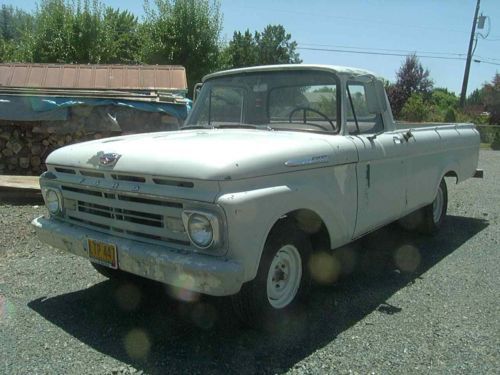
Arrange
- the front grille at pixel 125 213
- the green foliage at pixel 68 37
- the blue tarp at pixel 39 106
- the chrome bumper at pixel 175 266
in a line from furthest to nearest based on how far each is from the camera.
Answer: the green foliage at pixel 68 37 < the blue tarp at pixel 39 106 < the front grille at pixel 125 213 < the chrome bumper at pixel 175 266

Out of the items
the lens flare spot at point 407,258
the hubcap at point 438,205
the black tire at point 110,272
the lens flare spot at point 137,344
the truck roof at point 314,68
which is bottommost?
the lens flare spot at point 407,258

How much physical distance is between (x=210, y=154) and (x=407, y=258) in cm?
310

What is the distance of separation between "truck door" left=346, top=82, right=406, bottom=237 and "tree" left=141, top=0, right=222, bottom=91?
1680 centimetres

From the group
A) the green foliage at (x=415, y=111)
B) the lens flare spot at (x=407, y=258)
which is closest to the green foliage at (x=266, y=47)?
the green foliage at (x=415, y=111)

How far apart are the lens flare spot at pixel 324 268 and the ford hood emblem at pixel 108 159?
1.60m

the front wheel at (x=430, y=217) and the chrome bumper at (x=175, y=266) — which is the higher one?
the chrome bumper at (x=175, y=266)

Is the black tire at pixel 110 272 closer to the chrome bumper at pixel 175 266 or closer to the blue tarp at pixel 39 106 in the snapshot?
the chrome bumper at pixel 175 266

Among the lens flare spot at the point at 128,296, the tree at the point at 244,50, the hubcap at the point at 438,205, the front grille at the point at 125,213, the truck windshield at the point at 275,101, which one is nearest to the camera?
the front grille at the point at 125,213

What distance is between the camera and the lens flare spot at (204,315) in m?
3.63

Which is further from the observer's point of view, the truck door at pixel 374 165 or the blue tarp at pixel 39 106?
the blue tarp at pixel 39 106

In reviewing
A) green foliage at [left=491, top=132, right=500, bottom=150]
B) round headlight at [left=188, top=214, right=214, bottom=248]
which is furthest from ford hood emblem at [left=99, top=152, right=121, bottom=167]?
Result: green foliage at [left=491, top=132, right=500, bottom=150]

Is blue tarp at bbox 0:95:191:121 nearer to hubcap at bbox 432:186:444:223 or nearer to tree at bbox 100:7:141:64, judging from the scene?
hubcap at bbox 432:186:444:223

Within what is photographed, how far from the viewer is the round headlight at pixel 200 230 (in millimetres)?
2941

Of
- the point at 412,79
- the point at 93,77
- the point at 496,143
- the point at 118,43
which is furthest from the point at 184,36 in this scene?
the point at 412,79
